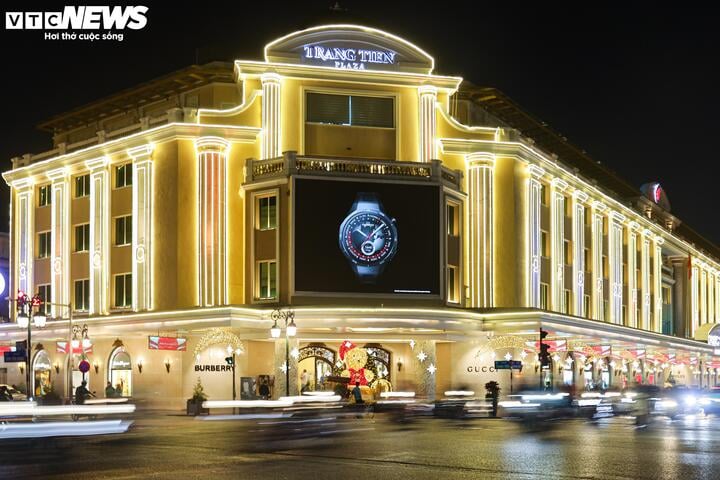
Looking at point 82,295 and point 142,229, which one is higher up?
point 142,229

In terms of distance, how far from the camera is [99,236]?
60.8 meters

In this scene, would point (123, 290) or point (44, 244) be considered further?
point (44, 244)

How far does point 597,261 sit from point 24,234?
37.8 meters

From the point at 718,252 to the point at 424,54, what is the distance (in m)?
83.4

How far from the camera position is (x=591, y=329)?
63844 millimetres

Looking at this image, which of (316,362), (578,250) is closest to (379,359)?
(316,362)

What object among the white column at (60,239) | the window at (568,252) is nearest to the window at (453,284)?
the window at (568,252)

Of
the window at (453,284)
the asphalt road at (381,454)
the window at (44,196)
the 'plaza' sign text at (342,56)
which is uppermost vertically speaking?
the 'plaza' sign text at (342,56)

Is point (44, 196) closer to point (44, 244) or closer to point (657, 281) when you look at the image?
point (44, 244)

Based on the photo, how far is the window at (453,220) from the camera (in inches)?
2285

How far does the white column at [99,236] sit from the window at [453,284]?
61.7 ft

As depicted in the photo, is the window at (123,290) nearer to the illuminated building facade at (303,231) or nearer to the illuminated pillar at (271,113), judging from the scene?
the illuminated building facade at (303,231)

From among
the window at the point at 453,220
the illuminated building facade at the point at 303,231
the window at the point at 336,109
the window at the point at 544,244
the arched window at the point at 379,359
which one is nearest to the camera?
the illuminated building facade at the point at 303,231

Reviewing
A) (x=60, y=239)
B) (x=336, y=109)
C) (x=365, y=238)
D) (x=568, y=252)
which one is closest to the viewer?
(x=365, y=238)
